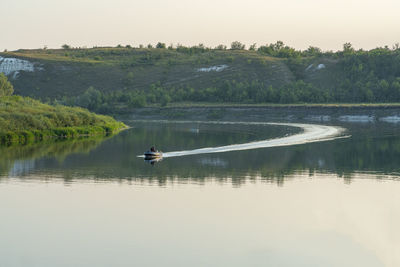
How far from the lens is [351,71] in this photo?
18975 cm

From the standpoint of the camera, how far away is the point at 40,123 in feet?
263

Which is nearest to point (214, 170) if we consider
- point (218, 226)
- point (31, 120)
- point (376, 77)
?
point (218, 226)

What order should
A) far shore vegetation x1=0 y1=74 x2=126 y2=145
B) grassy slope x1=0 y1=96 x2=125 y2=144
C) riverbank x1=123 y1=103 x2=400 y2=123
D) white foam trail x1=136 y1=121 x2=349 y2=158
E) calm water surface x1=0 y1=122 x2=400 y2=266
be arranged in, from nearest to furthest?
calm water surface x1=0 y1=122 x2=400 y2=266 < white foam trail x1=136 y1=121 x2=349 y2=158 < far shore vegetation x1=0 y1=74 x2=126 y2=145 < grassy slope x1=0 y1=96 x2=125 y2=144 < riverbank x1=123 y1=103 x2=400 y2=123

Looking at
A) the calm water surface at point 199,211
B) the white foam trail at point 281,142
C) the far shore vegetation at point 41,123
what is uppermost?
the far shore vegetation at point 41,123

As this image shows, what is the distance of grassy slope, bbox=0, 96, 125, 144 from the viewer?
243 feet

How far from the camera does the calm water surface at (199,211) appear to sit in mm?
23031

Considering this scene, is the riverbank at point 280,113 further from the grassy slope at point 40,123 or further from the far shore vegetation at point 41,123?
the grassy slope at point 40,123

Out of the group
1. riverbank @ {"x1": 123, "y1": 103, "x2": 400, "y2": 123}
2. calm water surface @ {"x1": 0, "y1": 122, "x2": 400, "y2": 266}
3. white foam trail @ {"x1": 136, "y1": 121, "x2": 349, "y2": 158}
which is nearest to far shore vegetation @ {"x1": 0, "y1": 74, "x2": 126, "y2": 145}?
calm water surface @ {"x1": 0, "y1": 122, "x2": 400, "y2": 266}

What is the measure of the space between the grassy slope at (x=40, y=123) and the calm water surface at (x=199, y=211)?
61.4 feet

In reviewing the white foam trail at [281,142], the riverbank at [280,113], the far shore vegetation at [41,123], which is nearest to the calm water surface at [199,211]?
the white foam trail at [281,142]

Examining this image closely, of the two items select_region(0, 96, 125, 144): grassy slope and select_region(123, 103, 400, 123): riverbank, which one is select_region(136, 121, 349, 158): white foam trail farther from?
select_region(123, 103, 400, 123): riverbank

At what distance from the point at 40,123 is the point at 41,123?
0.84ft

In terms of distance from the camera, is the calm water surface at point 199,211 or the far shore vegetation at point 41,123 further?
the far shore vegetation at point 41,123

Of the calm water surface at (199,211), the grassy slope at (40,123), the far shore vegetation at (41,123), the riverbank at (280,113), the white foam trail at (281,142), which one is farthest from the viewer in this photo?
the riverbank at (280,113)
